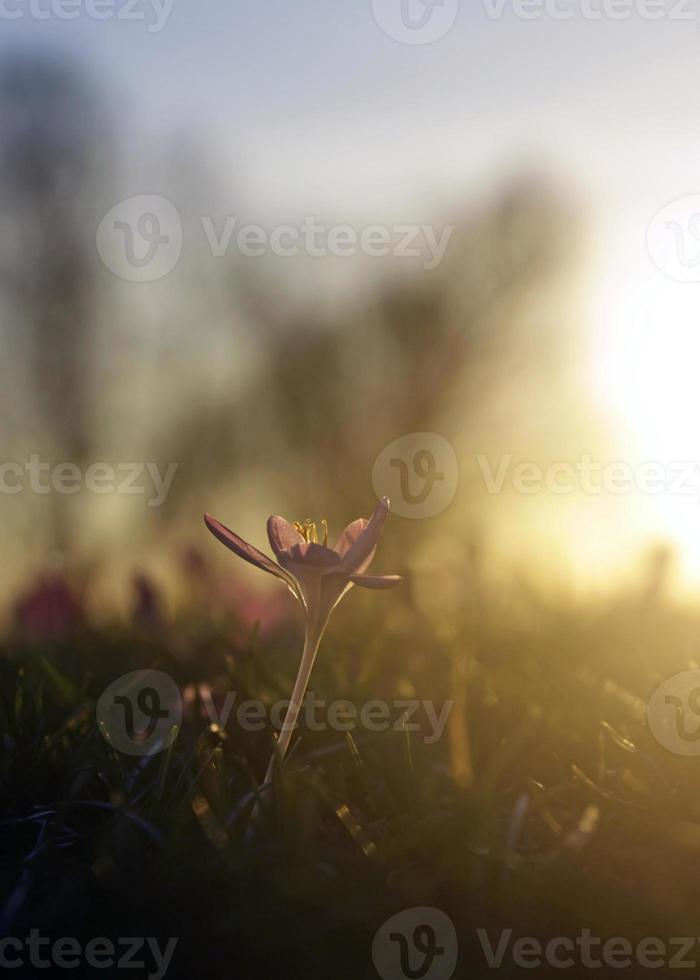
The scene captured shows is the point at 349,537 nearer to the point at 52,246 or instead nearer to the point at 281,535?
the point at 281,535

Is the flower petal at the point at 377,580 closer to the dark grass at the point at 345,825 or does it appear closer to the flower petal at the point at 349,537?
the flower petal at the point at 349,537

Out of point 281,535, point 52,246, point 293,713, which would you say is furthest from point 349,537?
point 52,246

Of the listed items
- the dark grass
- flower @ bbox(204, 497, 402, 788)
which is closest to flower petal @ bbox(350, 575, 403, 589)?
Answer: flower @ bbox(204, 497, 402, 788)

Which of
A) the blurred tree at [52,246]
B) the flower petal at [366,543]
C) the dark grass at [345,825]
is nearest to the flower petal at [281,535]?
the flower petal at [366,543]

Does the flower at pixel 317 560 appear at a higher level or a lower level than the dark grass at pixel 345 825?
higher

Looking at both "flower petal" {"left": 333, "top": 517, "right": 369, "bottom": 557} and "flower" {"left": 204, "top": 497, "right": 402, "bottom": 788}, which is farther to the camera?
"flower petal" {"left": 333, "top": 517, "right": 369, "bottom": 557}

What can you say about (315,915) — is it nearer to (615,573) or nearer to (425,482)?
(615,573)

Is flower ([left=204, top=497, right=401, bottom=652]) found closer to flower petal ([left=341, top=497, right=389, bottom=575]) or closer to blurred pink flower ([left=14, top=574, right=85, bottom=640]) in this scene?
flower petal ([left=341, top=497, right=389, bottom=575])
